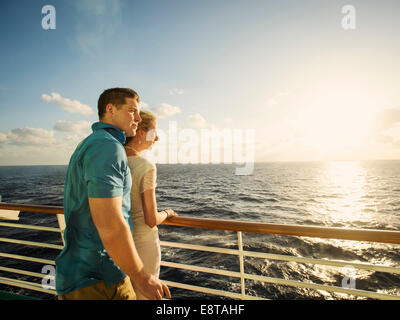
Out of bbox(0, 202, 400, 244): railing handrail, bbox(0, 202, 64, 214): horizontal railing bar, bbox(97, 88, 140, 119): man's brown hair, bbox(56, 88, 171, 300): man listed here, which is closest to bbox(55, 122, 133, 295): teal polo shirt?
bbox(56, 88, 171, 300): man

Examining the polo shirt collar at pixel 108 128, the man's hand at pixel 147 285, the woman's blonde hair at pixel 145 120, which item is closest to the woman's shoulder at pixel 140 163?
the woman's blonde hair at pixel 145 120

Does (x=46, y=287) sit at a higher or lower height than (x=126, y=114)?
lower

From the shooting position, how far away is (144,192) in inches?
43.1

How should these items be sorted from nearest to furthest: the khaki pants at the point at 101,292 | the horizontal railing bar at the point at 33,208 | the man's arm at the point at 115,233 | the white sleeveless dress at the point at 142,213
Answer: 1. the man's arm at the point at 115,233
2. the khaki pants at the point at 101,292
3. the white sleeveless dress at the point at 142,213
4. the horizontal railing bar at the point at 33,208

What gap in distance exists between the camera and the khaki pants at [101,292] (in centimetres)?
84

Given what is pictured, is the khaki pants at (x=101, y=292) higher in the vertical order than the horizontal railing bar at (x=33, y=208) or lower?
lower

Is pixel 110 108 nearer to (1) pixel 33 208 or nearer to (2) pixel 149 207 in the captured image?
(2) pixel 149 207

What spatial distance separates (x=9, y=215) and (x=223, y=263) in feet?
23.7

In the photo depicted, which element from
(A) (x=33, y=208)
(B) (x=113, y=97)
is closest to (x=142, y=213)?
(B) (x=113, y=97)

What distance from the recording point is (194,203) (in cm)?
1817

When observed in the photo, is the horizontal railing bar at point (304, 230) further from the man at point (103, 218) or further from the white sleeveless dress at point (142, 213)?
the man at point (103, 218)

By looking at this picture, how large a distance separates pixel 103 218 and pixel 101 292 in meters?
0.39
